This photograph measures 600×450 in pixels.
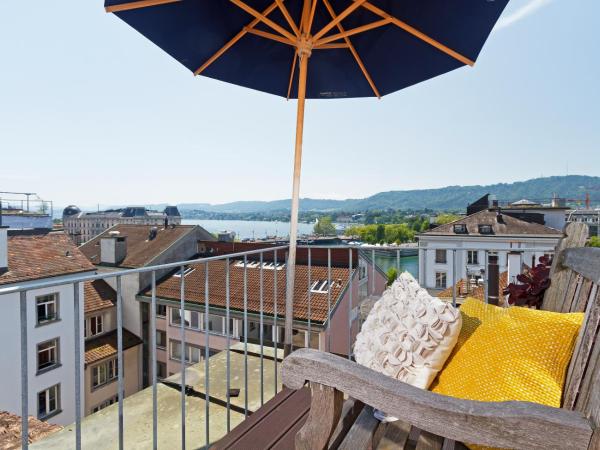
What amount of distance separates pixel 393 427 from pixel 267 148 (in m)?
22.1

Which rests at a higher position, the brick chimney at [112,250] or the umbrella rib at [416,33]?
the umbrella rib at [416,33]

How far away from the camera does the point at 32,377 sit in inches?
443

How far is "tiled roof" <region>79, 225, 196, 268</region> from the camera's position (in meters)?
18.3

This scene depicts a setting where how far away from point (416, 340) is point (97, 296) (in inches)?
688

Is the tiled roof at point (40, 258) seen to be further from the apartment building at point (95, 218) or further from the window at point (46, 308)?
the apartment building at point (95, 218)

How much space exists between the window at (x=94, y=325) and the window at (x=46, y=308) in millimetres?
2309

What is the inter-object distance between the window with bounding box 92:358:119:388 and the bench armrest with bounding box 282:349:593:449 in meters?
16.8

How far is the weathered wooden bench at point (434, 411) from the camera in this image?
0.55 m

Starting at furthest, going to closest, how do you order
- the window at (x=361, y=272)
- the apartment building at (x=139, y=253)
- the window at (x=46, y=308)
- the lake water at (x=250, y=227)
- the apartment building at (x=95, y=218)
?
the lake water at (x=250, y=227)
the apartment building at (x=95, y=218)
the apartment building at (x=139, y=253)
the window at (x=46, y=308)
the window at (x=361, y=272)

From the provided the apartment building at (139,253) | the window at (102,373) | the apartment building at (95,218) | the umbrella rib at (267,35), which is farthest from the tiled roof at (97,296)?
the apartment building at (95,218)

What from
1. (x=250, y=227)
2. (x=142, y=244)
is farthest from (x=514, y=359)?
(x=250, y=227)

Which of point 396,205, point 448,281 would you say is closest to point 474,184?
point 396,205

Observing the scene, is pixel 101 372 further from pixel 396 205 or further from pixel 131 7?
pixel 396 205

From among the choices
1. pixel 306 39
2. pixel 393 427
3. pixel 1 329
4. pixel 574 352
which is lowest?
pixel 1 329
